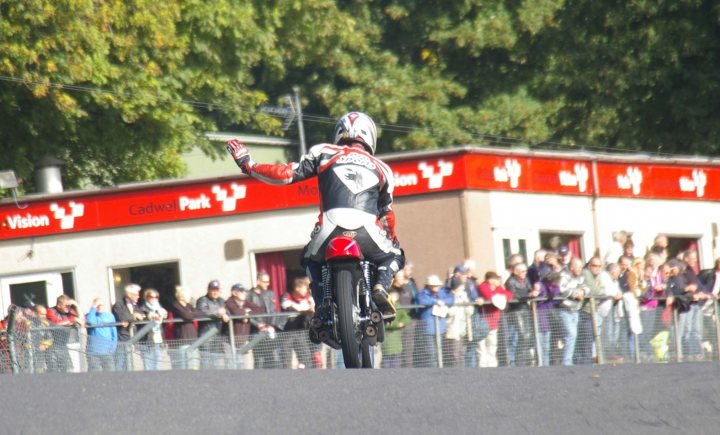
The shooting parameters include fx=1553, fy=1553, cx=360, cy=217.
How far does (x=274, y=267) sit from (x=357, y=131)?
14.1 m

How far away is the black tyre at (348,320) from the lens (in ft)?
35.2

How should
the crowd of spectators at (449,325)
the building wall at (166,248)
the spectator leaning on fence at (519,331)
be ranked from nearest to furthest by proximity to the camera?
the crowd of spectators at (449,325)
the spectator leaning on fence at (519,331)
the building wall at (166,248)

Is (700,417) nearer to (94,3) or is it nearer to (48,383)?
(48,383)

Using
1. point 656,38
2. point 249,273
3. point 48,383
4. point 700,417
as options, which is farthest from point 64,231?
point 700,417

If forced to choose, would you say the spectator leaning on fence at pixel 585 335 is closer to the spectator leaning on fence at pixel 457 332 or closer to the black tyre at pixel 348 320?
the spectator leaning on fence at pixel 457 332

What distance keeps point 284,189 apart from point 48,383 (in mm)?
Result: 16579

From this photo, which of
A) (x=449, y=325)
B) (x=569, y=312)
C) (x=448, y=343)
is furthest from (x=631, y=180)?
(x=448, y=343)

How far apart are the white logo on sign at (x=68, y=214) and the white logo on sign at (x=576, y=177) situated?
318 inches

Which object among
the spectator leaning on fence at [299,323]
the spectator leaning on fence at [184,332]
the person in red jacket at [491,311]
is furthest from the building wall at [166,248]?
the person in red jacket at [491,311]

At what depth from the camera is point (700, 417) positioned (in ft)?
24.0

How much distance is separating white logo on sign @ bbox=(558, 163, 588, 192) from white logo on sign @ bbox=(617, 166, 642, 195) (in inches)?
39.1

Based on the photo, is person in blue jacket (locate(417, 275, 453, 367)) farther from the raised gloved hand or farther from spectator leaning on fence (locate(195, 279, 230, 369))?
the raised gloved hand

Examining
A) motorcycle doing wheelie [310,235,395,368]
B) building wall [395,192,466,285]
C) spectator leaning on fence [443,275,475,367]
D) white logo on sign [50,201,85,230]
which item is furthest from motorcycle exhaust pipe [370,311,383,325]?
white logo on sign [50,201,85,230]

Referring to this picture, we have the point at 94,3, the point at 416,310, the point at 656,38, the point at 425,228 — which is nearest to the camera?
the point at 416,310
